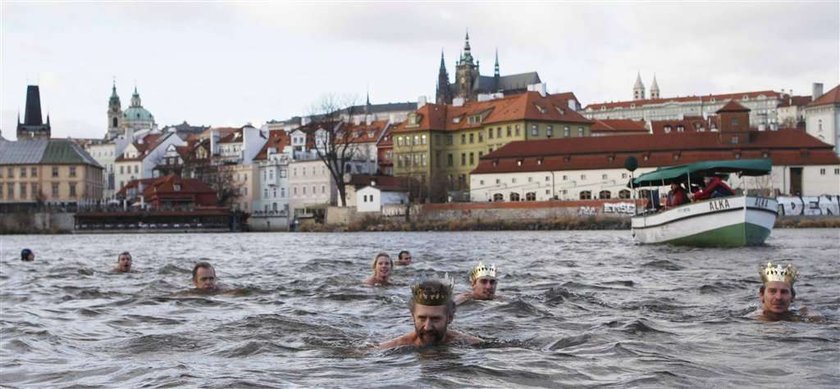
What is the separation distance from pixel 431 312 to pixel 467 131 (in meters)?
111

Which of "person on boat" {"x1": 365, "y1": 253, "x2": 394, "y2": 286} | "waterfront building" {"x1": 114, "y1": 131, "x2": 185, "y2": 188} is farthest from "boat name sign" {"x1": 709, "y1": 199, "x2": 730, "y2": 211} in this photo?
"waterfront building" {"x1": 114, "y1": 131, "x2": 185, "y2": 188}

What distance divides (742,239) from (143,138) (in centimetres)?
12948

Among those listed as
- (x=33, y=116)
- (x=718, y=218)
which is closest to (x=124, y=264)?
(x=718, y=218)

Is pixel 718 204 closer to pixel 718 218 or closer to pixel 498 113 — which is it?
pixel 718 218

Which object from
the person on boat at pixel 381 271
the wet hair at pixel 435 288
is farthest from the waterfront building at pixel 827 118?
the wet hair at pixel 435 288

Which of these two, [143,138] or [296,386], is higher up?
[143,138]

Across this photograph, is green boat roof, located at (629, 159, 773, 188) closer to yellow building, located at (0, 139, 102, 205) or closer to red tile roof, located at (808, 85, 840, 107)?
yellow building, located at (0, 139, 102, 205)

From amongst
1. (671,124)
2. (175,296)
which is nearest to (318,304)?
(175,296)

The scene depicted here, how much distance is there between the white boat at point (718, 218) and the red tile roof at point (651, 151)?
57401mm

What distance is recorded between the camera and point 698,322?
46.6ft

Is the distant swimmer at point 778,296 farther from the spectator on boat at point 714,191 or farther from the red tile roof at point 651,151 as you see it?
the red tile roof at point 651,151

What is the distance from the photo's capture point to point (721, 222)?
35812 millimetres

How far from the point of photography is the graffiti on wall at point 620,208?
3386 inches

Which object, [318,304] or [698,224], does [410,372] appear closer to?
[318,304]
